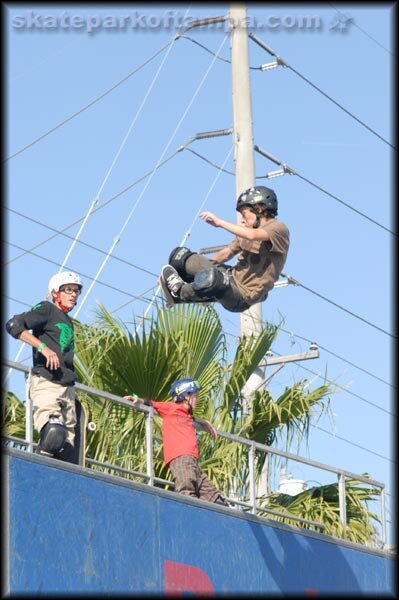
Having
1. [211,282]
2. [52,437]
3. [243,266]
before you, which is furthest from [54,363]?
[243,266]

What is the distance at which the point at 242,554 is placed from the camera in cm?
1340

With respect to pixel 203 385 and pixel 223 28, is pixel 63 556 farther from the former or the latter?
pixel 223 28

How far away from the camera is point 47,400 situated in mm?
11305

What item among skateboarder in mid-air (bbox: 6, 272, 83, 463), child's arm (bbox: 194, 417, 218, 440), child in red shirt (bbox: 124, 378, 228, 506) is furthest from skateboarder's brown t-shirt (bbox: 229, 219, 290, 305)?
child's arm (bbox: 194, 417, 218, 440)

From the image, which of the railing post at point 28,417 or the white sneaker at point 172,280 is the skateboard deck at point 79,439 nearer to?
the railing post at point 28,417

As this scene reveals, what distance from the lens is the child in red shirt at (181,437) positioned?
12805 mm

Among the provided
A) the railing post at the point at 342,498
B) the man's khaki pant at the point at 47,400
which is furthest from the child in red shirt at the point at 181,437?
the railing post at the point at 342,498

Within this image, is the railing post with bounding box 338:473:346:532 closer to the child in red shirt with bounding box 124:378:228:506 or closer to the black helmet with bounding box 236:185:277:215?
the child in red shirt with bounding box 124:378:228:506

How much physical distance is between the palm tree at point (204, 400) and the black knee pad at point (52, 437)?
2.28m

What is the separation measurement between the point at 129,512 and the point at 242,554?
190cm

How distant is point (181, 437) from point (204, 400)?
269 cm

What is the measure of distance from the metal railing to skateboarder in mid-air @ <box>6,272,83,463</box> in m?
0.12

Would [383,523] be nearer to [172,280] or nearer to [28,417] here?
[172,280]

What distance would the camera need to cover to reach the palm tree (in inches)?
547
